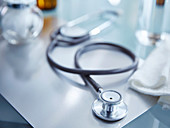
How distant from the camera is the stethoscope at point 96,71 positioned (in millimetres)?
511

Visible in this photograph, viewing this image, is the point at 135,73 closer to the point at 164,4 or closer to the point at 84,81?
the point at 84,81

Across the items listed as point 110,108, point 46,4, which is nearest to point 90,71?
point 110,108

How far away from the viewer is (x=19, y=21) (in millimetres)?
733

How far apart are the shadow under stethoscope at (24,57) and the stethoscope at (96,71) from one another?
0.12 ft

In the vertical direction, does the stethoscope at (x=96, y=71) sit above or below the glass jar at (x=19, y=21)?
below

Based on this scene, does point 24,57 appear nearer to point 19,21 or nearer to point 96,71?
point 19,21

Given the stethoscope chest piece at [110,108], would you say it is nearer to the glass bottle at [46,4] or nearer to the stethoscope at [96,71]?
the stethoscope at [96,71]

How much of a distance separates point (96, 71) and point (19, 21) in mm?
266

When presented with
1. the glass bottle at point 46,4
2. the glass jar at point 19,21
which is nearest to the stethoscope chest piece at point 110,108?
the glass jar at point 19,21

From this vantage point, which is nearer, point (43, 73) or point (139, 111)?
point (139, 111)

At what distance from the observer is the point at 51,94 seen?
58 centimetres

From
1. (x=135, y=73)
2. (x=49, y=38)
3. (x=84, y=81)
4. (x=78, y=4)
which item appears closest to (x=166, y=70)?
(x=135, y=73)

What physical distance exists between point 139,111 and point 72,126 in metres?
0.13

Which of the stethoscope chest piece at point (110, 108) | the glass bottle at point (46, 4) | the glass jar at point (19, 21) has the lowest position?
the glass bottle at point (46, 4)
